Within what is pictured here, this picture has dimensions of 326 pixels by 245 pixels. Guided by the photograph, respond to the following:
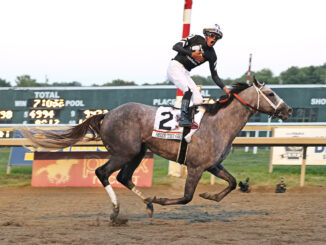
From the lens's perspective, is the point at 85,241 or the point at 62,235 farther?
the point at 62,235

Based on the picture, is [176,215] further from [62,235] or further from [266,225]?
[62,235]

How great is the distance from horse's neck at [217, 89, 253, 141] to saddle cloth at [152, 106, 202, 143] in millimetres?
332

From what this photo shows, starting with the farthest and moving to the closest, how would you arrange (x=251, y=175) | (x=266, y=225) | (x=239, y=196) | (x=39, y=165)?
(x=251, y=175) < (x=39, y=165) < (x=239, y=196) < (x=266, y=225)

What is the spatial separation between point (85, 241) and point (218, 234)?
4.67 feet

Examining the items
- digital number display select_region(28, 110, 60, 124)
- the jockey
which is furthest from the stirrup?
digital number display select_region(28, 110, 60, 124)

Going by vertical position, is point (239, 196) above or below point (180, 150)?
below

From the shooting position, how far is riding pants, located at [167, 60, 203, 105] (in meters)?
6.53

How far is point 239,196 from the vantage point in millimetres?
9047

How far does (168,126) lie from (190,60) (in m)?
0.94

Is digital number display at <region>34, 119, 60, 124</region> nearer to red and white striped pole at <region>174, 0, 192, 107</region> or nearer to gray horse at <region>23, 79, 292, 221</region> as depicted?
red and white striped pole at <region>174, 0, 192, 107</region>

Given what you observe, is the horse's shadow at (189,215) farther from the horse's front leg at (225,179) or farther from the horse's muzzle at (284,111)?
the horse's muzzle at (284,111)

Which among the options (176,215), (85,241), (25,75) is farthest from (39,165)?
(25,75)

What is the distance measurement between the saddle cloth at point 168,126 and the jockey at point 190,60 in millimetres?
109

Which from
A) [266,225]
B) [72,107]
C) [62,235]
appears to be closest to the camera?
[62,235]
